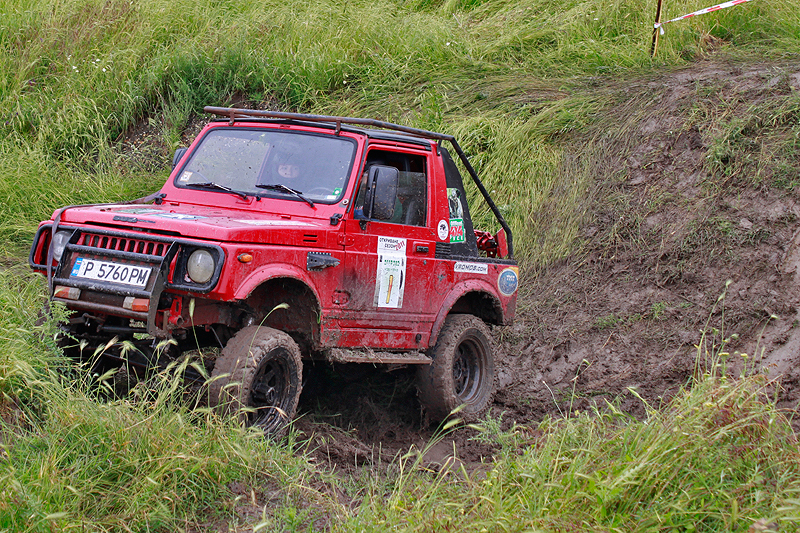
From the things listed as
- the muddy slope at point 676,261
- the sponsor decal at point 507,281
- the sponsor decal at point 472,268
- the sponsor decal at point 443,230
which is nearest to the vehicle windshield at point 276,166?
the sponsor decal at point 443,230

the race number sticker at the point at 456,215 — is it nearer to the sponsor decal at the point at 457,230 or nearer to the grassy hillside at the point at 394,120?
the sponsor decal at the point at 457,230

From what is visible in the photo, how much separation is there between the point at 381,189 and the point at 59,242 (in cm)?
196

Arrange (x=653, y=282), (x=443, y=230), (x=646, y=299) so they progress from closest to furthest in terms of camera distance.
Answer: (x=443, y=230), (x=646, y=299), (x=653, y=282)

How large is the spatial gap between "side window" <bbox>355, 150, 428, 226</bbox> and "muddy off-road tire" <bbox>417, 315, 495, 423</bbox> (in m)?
0.97

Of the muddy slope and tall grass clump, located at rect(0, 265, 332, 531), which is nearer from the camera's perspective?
tall grass clump, located at rect(0, 265, 332, 531)

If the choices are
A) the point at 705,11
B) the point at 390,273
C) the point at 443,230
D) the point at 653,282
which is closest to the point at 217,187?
the point at 390,273

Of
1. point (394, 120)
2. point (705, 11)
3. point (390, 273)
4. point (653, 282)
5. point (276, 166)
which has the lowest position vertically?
point (653, 282)

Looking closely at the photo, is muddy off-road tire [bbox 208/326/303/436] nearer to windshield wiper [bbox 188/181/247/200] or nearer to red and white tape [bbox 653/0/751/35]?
windshield wiper [bbox 188/181/247/200]

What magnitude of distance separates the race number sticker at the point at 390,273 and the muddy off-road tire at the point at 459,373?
70cm

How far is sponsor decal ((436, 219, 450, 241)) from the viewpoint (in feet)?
17.8

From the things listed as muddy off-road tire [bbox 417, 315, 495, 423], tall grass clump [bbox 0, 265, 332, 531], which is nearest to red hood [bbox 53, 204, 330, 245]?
tall grass clump [bbox 0, 265, 332, 531]

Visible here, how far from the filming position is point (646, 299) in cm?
694

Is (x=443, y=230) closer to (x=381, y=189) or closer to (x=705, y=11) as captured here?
(x=381, y=189)

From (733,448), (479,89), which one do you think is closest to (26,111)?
(479,89)
